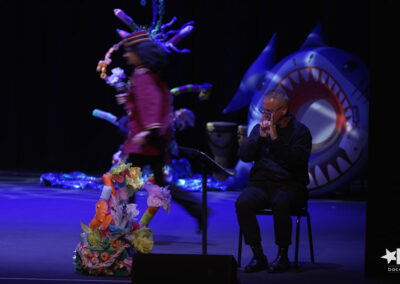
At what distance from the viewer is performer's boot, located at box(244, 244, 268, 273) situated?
13.4ft

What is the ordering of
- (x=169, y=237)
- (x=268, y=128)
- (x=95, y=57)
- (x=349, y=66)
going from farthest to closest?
1. (x=95, y=57)
2. (x=349, y=66)
3. (x=169, y=237)
4. (x=268, y=128)

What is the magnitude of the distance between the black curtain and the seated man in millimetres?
5388

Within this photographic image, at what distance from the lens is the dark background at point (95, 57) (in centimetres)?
992

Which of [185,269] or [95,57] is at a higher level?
[95,57]

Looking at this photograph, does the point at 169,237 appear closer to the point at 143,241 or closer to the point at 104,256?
the point at 143,241

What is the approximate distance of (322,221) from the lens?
20.0ft

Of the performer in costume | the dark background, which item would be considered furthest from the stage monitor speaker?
the dark background

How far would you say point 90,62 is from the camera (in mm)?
10438

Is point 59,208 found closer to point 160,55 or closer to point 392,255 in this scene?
point 160,55

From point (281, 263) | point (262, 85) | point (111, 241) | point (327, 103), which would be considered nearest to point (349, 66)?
point (327, 103)

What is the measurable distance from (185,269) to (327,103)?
4.98m

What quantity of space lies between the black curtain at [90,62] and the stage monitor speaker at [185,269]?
21.8 feet
